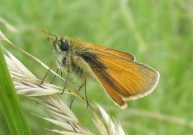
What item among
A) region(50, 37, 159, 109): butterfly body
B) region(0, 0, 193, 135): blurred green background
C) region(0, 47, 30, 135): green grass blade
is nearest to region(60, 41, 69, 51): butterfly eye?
region(50, 37, 159, 109): butterfly body

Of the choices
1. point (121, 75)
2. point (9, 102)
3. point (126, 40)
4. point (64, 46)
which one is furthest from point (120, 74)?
point (126, 40)

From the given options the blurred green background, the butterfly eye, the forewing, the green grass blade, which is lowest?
the green grass blade

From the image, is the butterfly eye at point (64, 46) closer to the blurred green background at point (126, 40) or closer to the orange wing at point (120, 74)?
the orange wing at point (120, 74)

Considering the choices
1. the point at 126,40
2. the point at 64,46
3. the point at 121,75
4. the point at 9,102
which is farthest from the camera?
the point at 126,40

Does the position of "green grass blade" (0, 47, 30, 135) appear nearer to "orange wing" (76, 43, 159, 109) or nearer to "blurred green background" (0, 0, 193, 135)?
"orange wing" (76, 43, 159, 109)

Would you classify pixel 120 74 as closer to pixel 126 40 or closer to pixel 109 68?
pixel 109 68

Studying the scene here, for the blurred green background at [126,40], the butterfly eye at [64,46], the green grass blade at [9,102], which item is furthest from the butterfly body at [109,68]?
the blurred green background at [126,40]

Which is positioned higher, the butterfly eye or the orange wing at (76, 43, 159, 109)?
the butterfly eye
